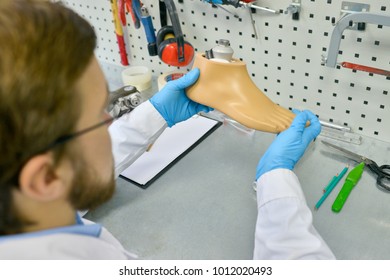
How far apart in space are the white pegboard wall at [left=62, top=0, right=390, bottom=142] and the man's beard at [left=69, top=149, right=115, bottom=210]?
639mm

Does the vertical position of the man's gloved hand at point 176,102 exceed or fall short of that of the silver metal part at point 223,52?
it falls short

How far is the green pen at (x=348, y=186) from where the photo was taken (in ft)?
2.60

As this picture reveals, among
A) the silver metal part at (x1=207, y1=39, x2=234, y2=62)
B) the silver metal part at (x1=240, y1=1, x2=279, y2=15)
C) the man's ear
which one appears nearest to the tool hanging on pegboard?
the silver metal part at (x1=240, y1=1, x2=279, y2=15)

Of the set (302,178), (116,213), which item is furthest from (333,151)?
(116,213)

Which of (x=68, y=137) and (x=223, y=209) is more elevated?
(x=68, y=137)

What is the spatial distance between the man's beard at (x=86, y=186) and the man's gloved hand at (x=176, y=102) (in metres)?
0.43

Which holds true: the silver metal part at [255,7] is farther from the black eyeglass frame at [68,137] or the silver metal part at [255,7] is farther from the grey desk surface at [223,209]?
the black eyeglass frame at [68,137]

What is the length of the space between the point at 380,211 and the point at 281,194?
0.78 ft

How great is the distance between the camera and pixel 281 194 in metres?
0.71

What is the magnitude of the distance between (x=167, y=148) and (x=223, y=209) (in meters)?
0.27

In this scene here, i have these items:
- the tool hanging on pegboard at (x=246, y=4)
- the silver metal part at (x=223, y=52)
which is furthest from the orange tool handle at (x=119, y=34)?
the silver metal part at (x=223, y=52)

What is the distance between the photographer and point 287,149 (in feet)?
2.61

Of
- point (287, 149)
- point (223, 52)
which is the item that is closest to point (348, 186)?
point (287, 149)

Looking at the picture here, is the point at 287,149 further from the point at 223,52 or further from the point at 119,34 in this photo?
the point at 119,34
